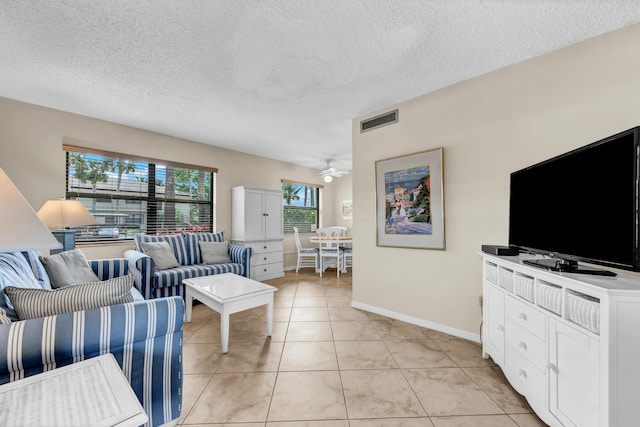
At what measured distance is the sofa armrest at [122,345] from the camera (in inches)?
39.7

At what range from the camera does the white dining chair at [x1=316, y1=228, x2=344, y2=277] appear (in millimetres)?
5173

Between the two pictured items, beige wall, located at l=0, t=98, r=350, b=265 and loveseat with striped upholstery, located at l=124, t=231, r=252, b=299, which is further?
loveseat with striped upholstery, located at l=124, t=231, r=252, b=299

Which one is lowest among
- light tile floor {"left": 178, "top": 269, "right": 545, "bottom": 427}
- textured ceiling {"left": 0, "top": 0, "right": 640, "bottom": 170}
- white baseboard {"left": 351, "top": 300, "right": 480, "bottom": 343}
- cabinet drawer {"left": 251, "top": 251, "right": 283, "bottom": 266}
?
light tile floor {"left": 178, "top": 269, "right": 545, "bottom": 427}

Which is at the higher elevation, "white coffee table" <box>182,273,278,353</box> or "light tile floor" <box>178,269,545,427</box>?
"white coffee table" <box>182,273,278,353</box>

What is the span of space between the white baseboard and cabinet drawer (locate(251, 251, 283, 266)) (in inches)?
80.1

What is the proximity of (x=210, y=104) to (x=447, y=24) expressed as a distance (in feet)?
7.82

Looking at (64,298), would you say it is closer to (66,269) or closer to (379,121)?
(66,269)

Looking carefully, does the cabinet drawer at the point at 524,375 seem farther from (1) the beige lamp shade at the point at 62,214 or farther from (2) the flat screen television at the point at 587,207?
(1) the beige lamp shade at the point at 62,214

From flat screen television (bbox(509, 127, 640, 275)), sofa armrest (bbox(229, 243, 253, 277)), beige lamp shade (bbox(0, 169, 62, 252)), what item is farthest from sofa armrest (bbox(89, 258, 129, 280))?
flat screen television (bbox(509, 127, 640, 275))

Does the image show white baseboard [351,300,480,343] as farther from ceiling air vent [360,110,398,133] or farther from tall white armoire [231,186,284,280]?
ceiling air vent [360,110,398,133]

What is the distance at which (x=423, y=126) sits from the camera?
108 inches

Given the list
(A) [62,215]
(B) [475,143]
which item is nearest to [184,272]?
(A) [62,215]

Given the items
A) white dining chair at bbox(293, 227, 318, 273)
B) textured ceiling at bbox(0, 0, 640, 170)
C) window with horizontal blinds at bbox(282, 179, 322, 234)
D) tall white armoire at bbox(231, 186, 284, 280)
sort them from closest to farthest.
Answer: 1. textured ceiling at bbox(0, 0, 640, 170)
2. tall white armoire at bbox(231, 186, 284, 280)
3. white dining chair at bbox(293, 227, 318, 273)
4. window with horizontal blinds at bbox(282, 179, 322, 234)

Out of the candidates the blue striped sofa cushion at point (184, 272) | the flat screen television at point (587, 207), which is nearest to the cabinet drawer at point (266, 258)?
the blue striped sofa cushion at point (184, 272)
